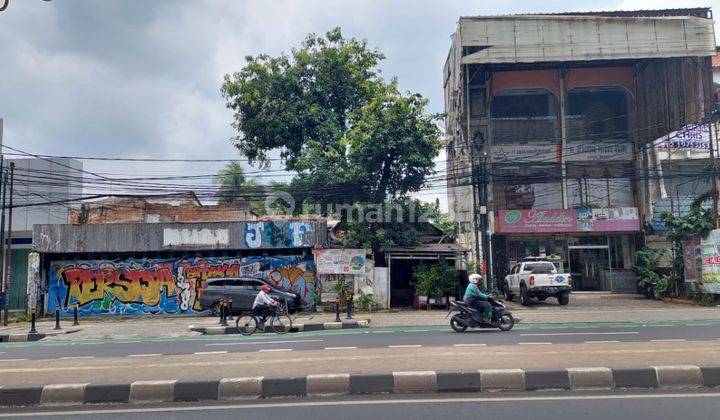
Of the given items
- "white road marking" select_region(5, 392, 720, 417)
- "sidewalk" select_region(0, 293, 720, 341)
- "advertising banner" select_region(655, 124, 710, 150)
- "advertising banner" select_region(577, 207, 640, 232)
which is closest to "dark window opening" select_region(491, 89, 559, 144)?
"advertising banner" select_region(577, 207, 640, 232)

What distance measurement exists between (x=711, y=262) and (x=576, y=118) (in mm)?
12179

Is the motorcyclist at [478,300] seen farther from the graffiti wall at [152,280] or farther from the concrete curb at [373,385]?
the graffiti wall at [152,280]

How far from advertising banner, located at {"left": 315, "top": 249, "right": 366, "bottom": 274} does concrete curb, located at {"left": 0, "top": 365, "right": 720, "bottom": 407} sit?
15950mm

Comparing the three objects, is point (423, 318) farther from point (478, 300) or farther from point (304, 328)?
point (478, 300)

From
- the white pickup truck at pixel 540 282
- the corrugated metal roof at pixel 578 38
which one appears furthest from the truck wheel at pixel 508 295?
the corrugated metal roof at pixel 578 38

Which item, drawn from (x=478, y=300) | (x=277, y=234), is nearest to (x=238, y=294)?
(x=277, y=234)

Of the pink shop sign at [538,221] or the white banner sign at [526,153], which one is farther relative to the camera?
the white banner sign at [526,153]

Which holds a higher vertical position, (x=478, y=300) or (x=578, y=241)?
(x=578, y=241)

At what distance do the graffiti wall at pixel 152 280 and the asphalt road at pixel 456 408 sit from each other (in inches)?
681

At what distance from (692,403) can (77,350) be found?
1239cm

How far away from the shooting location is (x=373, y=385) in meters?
7.13

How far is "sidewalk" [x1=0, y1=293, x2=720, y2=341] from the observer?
680 inches

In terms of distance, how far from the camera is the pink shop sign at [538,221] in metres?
29.1

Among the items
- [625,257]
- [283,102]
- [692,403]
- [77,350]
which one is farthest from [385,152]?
[692,403]
